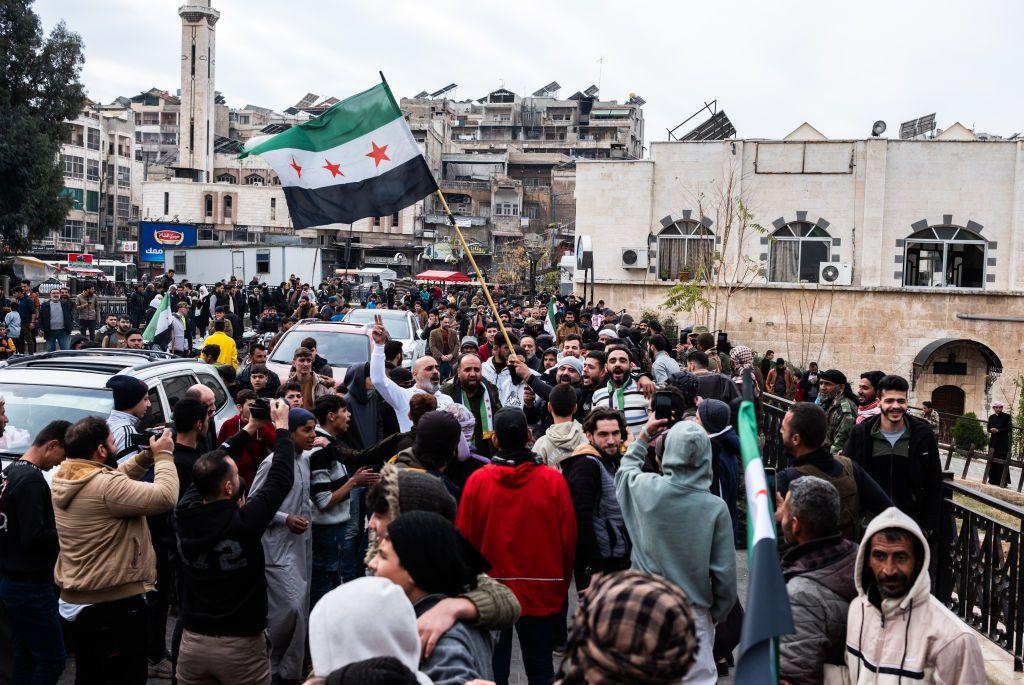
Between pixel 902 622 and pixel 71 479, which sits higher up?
pixel 71 479

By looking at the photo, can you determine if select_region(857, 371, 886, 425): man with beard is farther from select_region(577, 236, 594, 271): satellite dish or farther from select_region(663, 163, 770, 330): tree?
select_region(663, 163, 770, 330): tree

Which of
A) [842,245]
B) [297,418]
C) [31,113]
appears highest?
[31,113]

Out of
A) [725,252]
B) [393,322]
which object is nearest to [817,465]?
[393,322]

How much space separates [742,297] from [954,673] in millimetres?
30025

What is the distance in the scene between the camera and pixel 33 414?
24.7 ft

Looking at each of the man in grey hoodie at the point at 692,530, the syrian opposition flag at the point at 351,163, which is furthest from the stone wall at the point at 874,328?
the man in grey hoodie at the point at 692,530

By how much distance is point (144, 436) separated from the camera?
6023 millimetres

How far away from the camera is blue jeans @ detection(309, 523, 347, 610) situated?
21.2 feet

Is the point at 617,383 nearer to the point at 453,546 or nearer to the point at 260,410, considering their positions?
the point at 260,410

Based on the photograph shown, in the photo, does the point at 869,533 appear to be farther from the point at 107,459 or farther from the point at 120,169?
A: the point at 120,169

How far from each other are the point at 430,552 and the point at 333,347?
1155 centimetres

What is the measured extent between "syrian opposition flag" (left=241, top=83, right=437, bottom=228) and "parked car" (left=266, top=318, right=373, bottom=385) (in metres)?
3.21

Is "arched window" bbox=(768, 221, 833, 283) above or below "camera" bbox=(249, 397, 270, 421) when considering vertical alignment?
above

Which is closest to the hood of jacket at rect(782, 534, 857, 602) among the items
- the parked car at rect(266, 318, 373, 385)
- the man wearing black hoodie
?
the man wearing black hoodie
